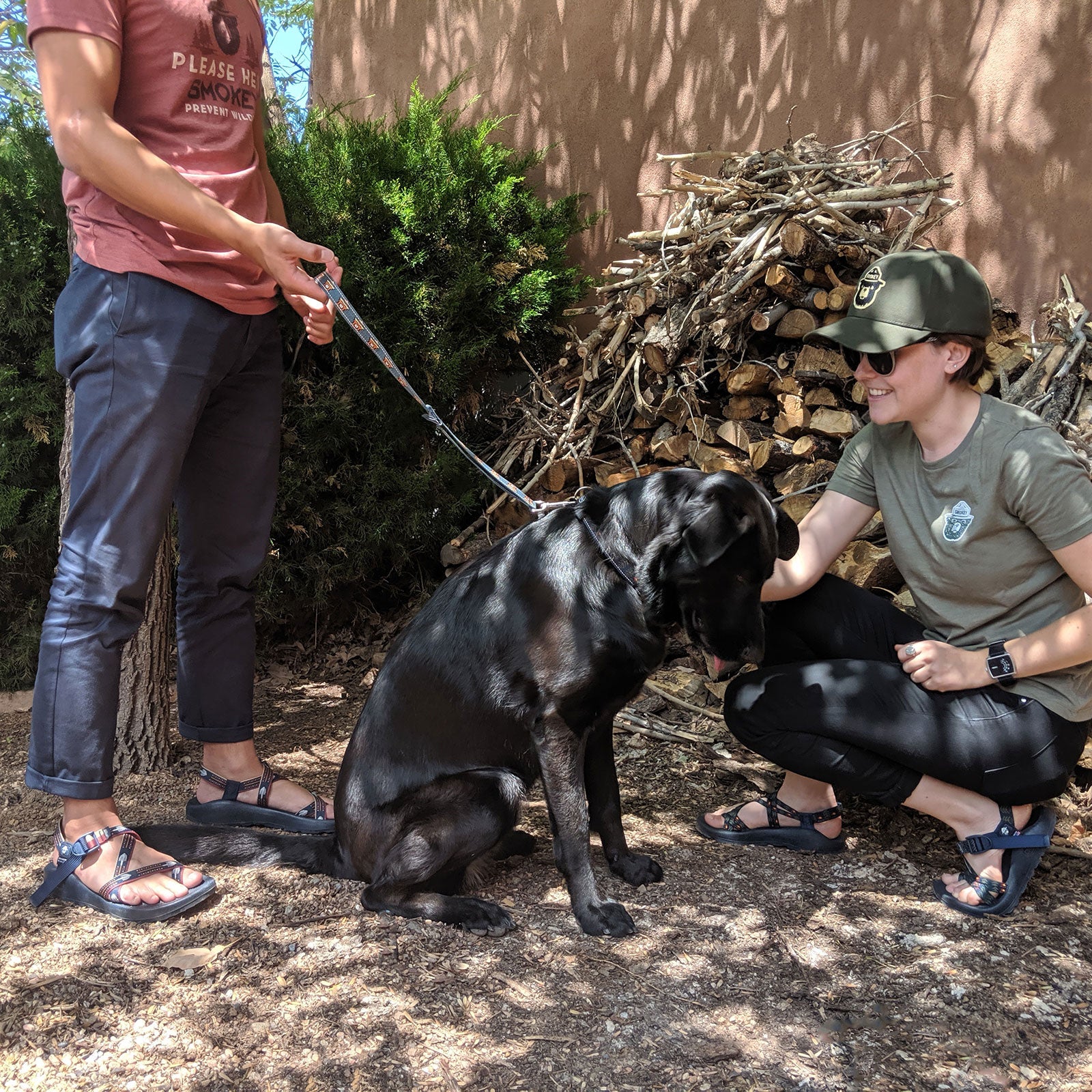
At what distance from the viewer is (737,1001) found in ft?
7.42

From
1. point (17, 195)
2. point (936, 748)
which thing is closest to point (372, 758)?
point (936, 748)

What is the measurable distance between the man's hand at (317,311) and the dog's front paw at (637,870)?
5.91 feet

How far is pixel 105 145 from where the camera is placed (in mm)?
2357

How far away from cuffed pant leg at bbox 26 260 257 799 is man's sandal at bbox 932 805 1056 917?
8.03 ft

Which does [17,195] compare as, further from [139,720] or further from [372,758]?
[372,758]

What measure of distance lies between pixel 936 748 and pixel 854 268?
2.27m

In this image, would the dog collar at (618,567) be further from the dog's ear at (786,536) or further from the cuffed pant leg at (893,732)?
the cuffed pant leg at (893,732)

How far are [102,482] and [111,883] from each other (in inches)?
42.7

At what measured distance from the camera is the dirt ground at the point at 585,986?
1997 millimetres

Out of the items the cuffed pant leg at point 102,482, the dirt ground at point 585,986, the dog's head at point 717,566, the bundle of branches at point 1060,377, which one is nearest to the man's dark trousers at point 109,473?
the cuffed pant leg at point 102,482

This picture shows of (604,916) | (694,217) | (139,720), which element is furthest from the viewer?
(694,217)

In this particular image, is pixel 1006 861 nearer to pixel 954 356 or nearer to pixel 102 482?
pixel 954 356

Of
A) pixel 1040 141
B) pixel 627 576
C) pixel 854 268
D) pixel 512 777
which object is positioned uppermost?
pixel 1040 141

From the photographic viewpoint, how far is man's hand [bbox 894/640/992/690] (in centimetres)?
270
